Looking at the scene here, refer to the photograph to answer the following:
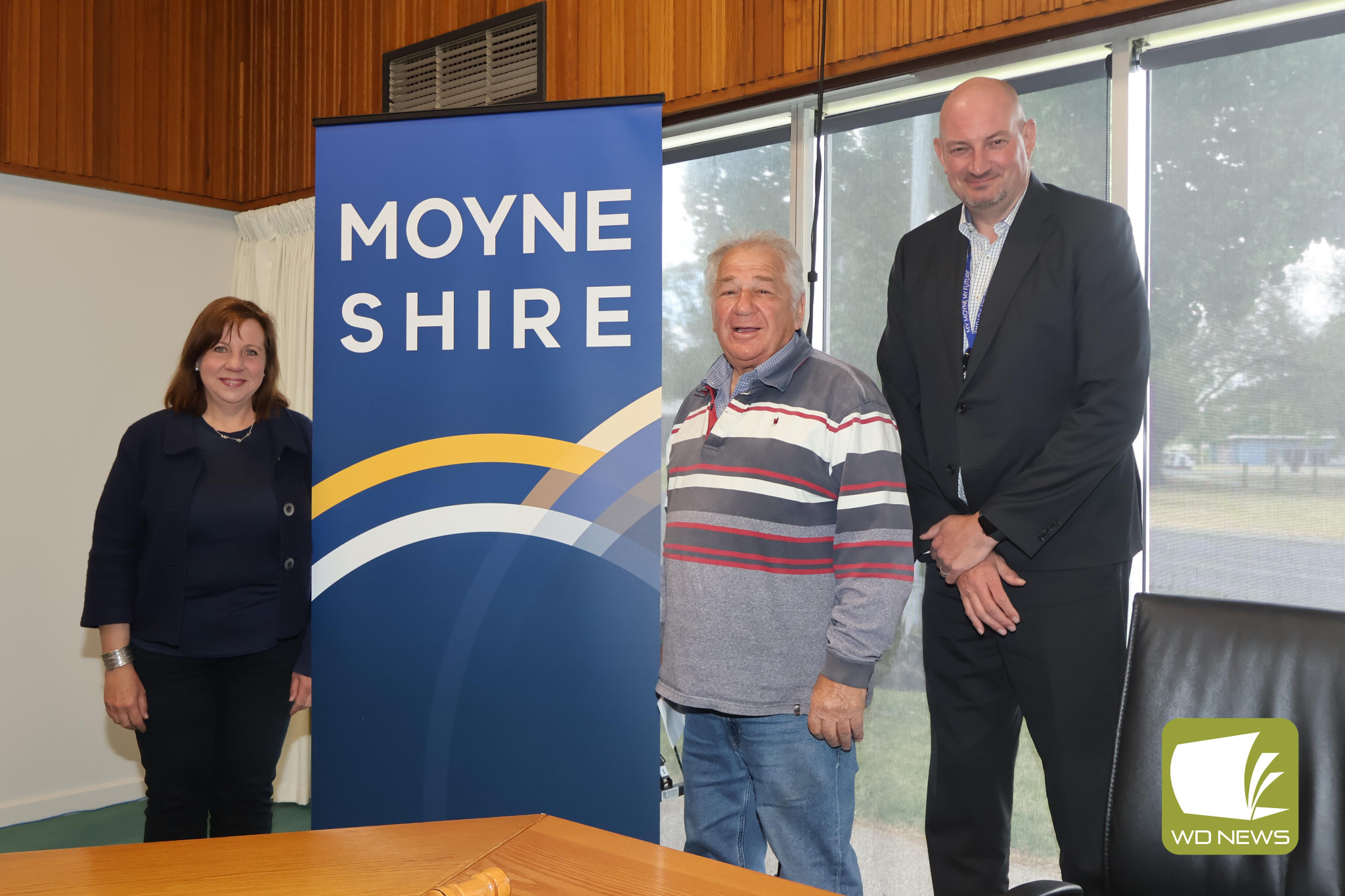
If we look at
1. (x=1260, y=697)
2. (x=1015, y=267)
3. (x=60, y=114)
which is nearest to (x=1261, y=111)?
(x=1015, y=267)

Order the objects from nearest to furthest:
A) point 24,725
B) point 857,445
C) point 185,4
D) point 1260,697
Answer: point 1260,697
point 857,445
point 24,725
point 185,4

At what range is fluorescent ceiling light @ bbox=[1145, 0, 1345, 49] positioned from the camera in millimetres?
2084

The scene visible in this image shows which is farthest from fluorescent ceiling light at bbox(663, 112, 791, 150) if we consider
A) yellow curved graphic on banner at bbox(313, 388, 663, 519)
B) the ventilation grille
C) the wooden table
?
the wooden table

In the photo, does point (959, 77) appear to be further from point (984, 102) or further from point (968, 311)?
point (968, 311)

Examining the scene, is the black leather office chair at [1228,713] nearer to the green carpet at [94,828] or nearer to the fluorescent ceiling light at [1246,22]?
the fluorescent ceiling light at [1246,22]

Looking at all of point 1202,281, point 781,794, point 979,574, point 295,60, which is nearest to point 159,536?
point 781,794

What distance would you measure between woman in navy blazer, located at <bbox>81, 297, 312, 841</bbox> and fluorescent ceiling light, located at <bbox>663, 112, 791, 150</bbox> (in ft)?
4.74

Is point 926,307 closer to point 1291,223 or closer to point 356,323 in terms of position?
point 1291,223

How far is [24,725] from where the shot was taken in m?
3.54

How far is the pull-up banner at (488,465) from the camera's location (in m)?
2.07

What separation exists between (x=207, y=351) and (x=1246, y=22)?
2466mm

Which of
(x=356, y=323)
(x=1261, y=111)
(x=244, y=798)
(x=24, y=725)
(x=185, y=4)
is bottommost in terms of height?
(x=24, y=725)

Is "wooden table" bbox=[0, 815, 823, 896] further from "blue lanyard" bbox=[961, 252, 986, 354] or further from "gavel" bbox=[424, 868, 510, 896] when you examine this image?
"blue lanyard" bbox=[961, 252, 986, 354]

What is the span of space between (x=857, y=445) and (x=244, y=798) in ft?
5.27
